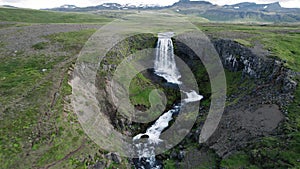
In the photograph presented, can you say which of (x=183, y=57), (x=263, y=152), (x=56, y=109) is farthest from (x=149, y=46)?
(x=263, y=152)

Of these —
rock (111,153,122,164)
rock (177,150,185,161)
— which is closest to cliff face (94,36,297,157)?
rock (177,150,185,161)

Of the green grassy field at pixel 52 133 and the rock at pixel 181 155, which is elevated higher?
the green grassy field at pixel 52 133

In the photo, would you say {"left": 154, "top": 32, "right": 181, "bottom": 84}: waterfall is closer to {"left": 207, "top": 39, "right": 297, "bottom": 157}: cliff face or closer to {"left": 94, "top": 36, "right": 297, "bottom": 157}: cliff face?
{"left": 94, "top": 36, "right": 297, "bottom": 157}: cliff face

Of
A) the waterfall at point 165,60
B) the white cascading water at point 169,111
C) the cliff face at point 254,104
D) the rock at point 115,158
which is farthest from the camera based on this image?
the waterfall at point 165,60

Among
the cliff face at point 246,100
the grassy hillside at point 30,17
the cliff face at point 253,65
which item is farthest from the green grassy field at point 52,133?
the grassy hillside at point 30,17

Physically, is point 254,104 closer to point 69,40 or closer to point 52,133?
point 52,133

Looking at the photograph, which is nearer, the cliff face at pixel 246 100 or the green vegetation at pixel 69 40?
the cliff face at pixel 246 100

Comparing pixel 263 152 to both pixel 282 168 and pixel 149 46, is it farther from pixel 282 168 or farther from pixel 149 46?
pixel 149 46

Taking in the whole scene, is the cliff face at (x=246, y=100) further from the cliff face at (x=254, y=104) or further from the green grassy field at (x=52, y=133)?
the green grassy field at (x=52, y=133)
